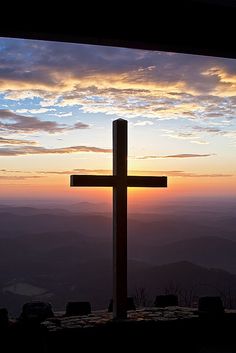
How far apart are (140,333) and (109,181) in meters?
1.60

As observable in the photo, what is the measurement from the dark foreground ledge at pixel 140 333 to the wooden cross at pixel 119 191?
0.99 ft

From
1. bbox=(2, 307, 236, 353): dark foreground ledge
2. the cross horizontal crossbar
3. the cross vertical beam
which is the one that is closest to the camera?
bbox=(2, 307, 236, 353): dark foreground ledge

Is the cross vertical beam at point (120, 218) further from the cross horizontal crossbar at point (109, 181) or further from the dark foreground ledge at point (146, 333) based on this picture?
the dark foreground ledge at point (146, 333)

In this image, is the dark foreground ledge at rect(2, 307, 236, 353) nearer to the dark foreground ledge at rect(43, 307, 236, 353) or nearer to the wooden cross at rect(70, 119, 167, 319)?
the dark foreground ledge at rect(43, 307, 236, 353)

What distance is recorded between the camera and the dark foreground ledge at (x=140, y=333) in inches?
172

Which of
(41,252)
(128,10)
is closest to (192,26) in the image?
(128,10)

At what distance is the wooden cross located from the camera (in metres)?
5.27

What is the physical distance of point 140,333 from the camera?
470 cm

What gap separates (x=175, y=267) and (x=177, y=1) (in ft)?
49.4

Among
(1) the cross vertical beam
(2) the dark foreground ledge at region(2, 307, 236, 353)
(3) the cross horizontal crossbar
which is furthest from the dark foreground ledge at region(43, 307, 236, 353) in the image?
(3) the cross horizontal crossbar

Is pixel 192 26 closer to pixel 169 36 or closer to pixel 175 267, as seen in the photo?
pixel 169 36

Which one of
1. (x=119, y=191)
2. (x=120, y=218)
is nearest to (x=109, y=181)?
(x=119, y=191)

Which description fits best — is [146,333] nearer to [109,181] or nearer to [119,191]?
[119,191]

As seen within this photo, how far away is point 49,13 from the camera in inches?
125
